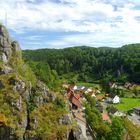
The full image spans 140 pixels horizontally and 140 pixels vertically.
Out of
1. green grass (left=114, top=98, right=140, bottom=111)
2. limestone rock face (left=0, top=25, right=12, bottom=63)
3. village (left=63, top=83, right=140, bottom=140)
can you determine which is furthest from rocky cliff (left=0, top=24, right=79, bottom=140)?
green grass (left=114, top=98, right=140, bottom=111)

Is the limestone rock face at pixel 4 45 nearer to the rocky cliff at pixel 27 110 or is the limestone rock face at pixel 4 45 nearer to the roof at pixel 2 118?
the rocky cliff at pixel 27 110

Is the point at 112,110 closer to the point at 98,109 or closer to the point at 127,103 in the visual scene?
the point at 98,109

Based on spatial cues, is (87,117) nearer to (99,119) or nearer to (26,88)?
(99,119)

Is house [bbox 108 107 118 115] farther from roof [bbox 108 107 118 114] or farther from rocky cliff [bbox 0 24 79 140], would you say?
rocky cliff [bbox 0 24 79 140]

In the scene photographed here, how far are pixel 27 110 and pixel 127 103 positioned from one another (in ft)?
304

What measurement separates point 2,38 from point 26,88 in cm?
1237

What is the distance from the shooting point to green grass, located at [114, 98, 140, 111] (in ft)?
419

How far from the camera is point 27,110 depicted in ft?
167

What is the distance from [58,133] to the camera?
49.8m

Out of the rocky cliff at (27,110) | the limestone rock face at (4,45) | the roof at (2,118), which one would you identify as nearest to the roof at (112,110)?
the limestone rock face at (4,45)

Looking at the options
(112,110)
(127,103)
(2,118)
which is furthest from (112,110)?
(2,118)

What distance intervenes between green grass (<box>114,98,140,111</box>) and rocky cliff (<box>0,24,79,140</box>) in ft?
243

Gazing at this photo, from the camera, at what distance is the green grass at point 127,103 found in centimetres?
12778

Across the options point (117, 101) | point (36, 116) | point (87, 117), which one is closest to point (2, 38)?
point (36, 116)
